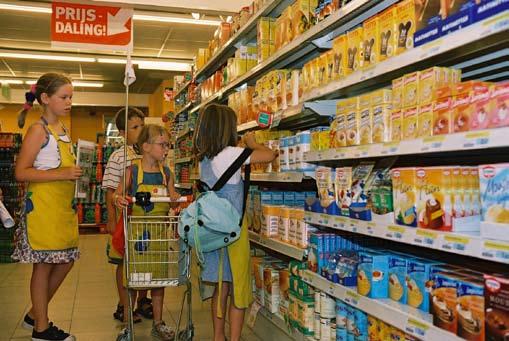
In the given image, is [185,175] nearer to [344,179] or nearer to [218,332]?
[218,332]

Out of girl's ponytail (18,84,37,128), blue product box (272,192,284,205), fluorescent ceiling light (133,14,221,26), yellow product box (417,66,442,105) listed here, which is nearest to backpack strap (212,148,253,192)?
blue product box (272,192,284,205)

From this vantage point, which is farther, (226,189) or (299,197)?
(299,197)

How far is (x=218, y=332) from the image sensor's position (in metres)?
3.18

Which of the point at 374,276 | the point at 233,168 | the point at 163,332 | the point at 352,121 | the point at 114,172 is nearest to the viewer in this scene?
the point at 374,276

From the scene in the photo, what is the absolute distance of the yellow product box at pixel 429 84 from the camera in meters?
1.83

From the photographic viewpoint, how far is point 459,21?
162cm

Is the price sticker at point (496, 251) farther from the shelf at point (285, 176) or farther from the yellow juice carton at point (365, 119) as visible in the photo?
the shelf at point (285, 176)

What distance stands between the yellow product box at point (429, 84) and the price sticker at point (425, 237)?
45 cm

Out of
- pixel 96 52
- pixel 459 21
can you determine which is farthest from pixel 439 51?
pixel 96 52

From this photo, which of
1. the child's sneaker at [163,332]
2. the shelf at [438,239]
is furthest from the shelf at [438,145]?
the child's sneaker at [163,332]

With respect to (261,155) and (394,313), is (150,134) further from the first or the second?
(394,313)

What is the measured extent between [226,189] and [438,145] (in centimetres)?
162

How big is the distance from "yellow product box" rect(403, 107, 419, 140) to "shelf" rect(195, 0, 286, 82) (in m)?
1.89

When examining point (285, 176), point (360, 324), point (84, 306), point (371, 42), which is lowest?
point (84, 306)
